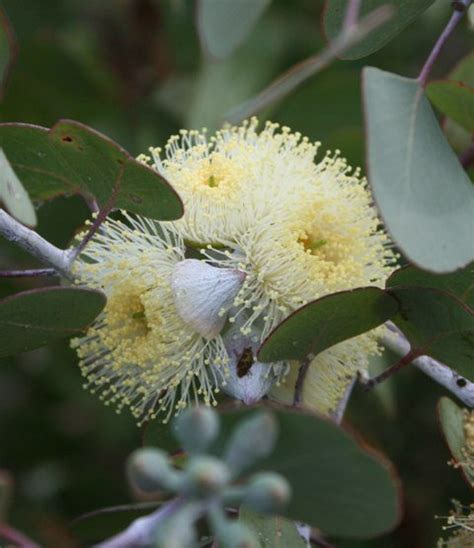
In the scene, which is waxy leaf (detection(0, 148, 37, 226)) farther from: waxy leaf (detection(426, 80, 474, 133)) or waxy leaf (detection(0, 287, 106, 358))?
waxy leaf (detection(426, 80, 474, 133))

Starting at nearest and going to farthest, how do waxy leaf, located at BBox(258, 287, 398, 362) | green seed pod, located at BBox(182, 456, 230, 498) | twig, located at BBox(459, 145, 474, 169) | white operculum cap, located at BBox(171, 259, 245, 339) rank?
green seed pod, located at BBox(182, 456, 230, 498)
waxy leaf, located at BBox(258, 287, 398, 362)
white operculum cap, located at BBox(171, 259, 245, 339)
twig, located at BBox(459, 145, 474, 169)

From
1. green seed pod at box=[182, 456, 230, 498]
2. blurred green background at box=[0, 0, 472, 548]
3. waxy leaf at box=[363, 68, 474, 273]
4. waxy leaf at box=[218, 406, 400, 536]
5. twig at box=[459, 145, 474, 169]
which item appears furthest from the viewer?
blurred green background at box=[0, 0, 472, 548]

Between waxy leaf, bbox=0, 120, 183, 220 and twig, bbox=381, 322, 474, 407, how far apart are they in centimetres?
42

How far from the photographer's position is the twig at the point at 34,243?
1.31 meters

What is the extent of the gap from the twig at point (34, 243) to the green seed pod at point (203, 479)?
63 cm

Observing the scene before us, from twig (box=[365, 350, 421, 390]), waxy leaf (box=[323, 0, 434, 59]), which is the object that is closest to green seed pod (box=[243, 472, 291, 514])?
twig (box=[365, 350, 421, 390])

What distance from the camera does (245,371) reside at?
4.49 feet

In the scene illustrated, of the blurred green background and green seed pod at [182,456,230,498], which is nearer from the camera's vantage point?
green seed pod at [182,456,230,498]

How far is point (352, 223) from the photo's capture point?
1410 millimetres

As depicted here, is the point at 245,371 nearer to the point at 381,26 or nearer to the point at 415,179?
the point at 415,179

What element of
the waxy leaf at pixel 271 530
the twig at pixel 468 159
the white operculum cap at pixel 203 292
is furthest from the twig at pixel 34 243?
the twig at pixel 468 159

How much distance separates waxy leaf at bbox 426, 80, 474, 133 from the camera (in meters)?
1.33

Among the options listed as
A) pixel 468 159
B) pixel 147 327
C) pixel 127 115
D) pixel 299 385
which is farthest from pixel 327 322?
pixel 127 115

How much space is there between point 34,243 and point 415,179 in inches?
20.2
